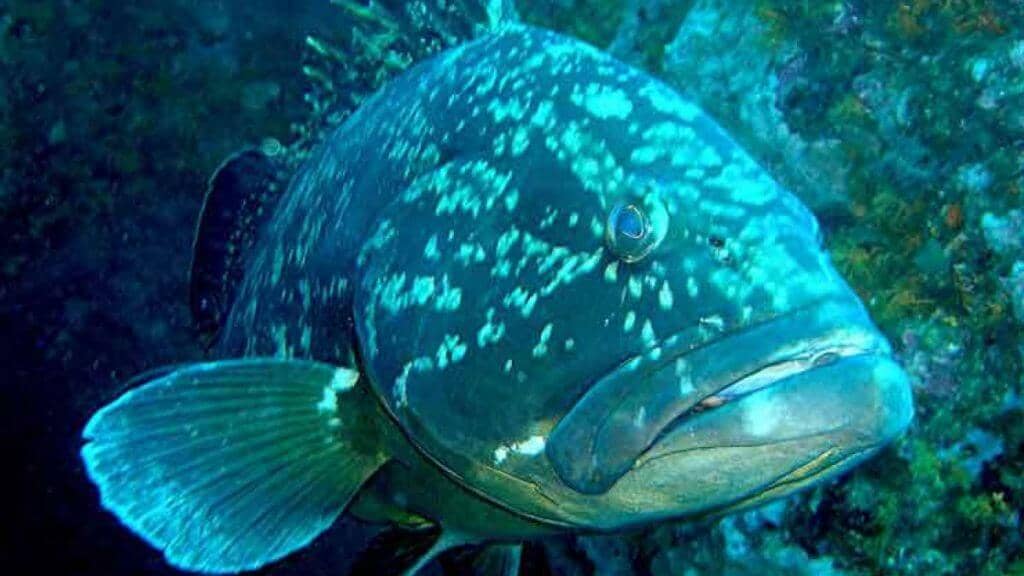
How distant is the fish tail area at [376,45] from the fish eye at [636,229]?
164 cm

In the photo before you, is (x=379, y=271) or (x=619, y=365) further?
(x=379, y=271)

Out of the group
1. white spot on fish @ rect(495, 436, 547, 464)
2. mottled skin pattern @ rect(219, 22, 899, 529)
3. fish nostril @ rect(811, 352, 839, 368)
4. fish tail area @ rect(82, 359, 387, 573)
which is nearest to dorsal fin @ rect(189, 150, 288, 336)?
mottled skin pattern @ rect(219, 22, 899, 529)

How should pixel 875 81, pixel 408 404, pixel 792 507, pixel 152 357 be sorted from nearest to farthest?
pixel 408 404 → pixel 792 507 → pixel 875 81 → pixel 152 357

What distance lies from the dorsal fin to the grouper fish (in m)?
1.21

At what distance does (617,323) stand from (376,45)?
2232 millimetres

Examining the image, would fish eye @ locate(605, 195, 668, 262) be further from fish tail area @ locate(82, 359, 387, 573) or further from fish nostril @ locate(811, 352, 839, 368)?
fish tail area @ locate(82, 359, 387, 573)

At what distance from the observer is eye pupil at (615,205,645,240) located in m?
1.76

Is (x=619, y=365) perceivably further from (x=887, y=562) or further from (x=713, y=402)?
(x=887, y=562)

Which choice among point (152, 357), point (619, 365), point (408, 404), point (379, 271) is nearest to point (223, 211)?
point (379, 271)

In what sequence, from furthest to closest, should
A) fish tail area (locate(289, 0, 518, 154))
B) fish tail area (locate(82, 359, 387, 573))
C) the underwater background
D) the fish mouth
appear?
fish tail area (locate(289, 0, 518, 154)), the underwater background, fish tail area (locate(82, 359, 387, 573)), the fish mouth

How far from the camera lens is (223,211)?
3.78 metres

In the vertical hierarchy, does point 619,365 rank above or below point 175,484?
above

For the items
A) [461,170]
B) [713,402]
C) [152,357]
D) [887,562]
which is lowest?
[152,357]

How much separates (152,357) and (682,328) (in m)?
6.78
